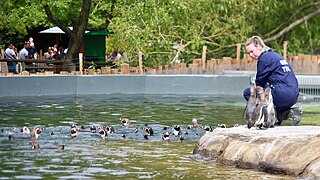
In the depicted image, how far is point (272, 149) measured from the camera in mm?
13648

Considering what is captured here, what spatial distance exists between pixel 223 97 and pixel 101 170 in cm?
1927

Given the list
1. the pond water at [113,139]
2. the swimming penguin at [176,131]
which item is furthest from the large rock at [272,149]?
the swimming penguin at [176,131]

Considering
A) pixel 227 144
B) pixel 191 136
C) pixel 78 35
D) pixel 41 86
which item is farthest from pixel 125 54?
pixel 227 144

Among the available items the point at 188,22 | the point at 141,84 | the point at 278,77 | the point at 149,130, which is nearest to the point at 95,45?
the point at 188,22

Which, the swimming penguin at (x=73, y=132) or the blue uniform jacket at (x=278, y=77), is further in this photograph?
the swimming penguin at (x=73, y=132)

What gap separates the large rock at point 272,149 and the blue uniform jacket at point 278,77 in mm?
499

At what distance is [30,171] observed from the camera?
1357cm

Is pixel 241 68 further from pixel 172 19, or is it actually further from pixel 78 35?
pixel 78 35

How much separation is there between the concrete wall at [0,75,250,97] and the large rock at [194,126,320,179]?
715 inches

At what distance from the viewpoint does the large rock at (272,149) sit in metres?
13.2

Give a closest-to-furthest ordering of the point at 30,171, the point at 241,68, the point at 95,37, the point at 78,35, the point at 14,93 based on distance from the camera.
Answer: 1. the point at 30,171
2. the point at 14,93
3. the point at 241,68
4. the point at 78,35
5. the point at 95,37

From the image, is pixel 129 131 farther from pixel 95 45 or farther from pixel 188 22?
pixel 95 45

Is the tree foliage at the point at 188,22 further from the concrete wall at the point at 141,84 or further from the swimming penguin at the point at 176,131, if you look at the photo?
the swimming penguin at the point at 176,131

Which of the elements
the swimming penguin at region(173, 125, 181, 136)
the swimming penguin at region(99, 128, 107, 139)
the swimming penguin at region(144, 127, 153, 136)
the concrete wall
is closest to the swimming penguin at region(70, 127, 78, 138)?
the swimming penguin at region(99, 128, 107, 139)
